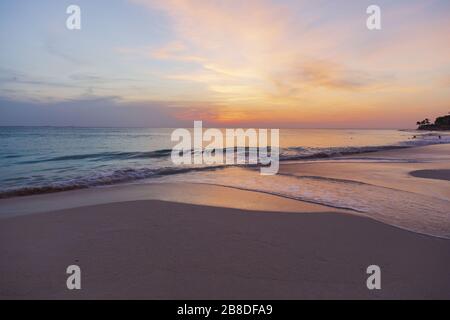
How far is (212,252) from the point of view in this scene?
3.83m

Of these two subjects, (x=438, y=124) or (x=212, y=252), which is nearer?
(x=212, y=252)

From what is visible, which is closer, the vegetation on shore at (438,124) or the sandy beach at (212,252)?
the sandy beach at (212,252)

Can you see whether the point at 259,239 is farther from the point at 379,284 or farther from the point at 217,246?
the point at 379,284

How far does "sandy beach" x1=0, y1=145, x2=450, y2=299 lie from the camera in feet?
9.86

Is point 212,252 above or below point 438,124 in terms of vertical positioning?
below

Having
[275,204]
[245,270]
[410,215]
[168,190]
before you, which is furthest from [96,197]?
[410,215]

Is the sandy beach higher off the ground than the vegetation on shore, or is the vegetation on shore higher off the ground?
the vegetation on shore

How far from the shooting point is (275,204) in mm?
6570

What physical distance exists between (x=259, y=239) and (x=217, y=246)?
2.30 feet

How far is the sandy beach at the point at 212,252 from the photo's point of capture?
3.01 metres

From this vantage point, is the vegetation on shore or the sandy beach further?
the vegetation on shore

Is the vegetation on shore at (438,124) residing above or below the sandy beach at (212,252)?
above

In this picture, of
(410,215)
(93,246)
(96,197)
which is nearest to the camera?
(93,246)
